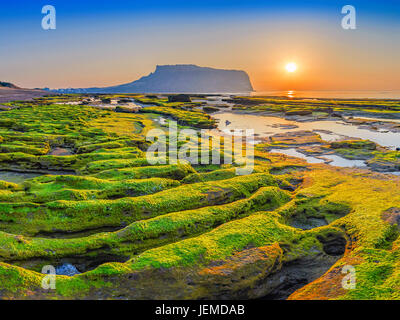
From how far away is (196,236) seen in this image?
1015 centimetres

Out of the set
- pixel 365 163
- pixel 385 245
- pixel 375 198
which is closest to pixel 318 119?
pixel 365 163

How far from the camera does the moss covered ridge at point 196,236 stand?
732 cm

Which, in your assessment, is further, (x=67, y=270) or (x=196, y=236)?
(x=196, y=236)

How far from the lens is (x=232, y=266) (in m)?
7.98

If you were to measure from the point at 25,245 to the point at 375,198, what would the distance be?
15.3 meters

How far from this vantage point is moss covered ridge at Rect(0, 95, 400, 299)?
7316 mm

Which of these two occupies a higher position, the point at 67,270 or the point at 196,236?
the point at 196,236

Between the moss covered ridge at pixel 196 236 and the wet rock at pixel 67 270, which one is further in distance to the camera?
the wet rock at pixel 67 270

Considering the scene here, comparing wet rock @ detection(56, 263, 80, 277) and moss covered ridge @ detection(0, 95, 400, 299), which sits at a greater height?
moss covered ridge @ detection(0, 95, 400, 299)

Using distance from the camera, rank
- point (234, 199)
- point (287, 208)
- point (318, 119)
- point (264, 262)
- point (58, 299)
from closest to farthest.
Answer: point (58, 299), point (264, 262), point (287, 208), point (234, 199), point (318, 119)

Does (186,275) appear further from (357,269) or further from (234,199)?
(234,199)

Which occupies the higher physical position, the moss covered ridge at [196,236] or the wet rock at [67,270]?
the moss covered ridge at [196,236]

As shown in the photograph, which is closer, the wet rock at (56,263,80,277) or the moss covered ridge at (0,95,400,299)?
the moss covered ridge at (0,95,400,299)
